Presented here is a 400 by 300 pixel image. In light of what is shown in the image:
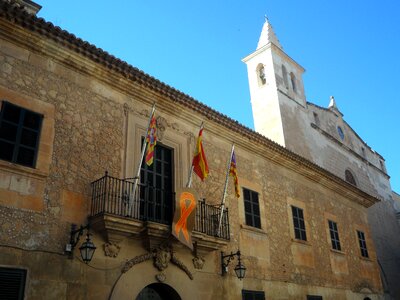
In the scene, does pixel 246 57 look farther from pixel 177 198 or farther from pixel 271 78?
pixel 177 198

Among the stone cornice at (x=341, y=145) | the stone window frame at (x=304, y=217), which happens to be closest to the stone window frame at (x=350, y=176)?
the stone cornice at (x=341, y=145)

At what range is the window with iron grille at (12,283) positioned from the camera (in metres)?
6.25

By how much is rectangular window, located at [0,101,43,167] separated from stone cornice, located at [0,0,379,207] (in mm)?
1365

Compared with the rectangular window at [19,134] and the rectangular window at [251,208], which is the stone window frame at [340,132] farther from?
the rectangular window at [19,134]

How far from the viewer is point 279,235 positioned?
12180mm

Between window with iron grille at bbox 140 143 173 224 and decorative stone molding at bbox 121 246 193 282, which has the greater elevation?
window with iron grille at bbox 140 143 173 224

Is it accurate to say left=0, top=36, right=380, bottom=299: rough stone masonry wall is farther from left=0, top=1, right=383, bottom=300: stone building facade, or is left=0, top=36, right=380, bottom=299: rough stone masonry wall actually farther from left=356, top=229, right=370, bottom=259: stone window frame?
left=356, top=229, right=370, bottom=259: stone window frame

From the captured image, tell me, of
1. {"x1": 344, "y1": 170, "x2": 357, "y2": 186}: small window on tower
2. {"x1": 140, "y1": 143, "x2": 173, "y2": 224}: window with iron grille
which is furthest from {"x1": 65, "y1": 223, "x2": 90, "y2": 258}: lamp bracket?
{"x1": 344, "y1": 170, "x2": 357, "y2": 186}: small window on tower

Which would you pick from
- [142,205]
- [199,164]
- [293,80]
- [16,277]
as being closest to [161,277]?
[142,205]

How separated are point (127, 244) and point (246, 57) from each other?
18.2 meters

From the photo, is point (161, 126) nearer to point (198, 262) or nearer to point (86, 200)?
point (86, 200)

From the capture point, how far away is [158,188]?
8922 millimetres

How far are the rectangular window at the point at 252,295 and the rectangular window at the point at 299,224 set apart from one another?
109 inches

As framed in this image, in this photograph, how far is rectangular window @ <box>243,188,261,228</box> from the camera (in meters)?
11.5
